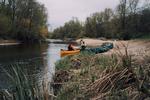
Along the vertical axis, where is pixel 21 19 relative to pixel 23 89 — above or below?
above

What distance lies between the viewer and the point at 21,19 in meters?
84.8

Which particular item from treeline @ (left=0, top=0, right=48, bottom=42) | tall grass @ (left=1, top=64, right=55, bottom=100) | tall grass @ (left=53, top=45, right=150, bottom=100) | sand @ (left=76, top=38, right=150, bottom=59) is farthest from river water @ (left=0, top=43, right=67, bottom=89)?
treeline @ (left=0, top=0, right=48, bottom=42)

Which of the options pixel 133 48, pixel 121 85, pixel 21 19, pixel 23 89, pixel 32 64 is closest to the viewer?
pixel 23 89

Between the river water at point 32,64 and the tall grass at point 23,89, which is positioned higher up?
the tall grass at point 23,89

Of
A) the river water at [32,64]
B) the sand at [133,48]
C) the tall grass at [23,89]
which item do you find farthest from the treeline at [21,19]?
the tall grass at [23,89]

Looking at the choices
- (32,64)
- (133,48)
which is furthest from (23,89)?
(133,48)

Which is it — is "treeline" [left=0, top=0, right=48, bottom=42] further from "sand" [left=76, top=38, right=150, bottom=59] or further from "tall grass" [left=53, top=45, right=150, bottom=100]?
"tall grass" [left=53, top=45, right=150, bottom=100]

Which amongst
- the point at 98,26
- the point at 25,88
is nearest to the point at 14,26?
the point at 98,26

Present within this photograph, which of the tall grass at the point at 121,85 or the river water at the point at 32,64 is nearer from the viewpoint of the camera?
the tall grass at the point at 121,85

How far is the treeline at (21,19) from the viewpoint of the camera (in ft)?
264

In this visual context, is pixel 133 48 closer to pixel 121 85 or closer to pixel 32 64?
pixel 32 64

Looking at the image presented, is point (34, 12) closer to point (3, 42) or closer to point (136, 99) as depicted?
point (3, 42)

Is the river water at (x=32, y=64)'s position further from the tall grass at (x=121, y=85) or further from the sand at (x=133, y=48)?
the sand at (x=133, y=48)

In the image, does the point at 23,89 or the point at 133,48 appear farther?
the point at 133,48
